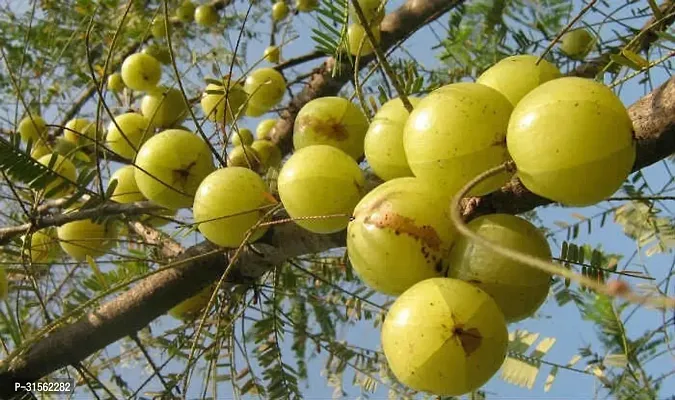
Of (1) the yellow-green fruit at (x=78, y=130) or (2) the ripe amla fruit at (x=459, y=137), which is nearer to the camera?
Answer: (2) the ripe amla fruit at (x=459, y=137)

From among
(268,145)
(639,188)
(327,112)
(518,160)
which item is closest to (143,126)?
(268,145)

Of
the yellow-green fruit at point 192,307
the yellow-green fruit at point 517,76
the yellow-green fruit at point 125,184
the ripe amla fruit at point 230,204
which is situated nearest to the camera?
the yellow-green fruit at point 517,76

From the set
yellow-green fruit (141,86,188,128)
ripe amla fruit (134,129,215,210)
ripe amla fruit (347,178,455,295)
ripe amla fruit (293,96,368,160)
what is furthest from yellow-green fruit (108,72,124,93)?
ripe amla fruit (347,178,455,295)

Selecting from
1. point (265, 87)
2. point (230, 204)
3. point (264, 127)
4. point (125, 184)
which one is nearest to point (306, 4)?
point (264, 127)

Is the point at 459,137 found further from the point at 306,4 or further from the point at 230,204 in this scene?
the point at 306,4

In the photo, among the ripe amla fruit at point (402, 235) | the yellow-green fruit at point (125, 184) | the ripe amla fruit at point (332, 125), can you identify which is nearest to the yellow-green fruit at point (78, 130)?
the yellow-green fruit at point (125, 184)

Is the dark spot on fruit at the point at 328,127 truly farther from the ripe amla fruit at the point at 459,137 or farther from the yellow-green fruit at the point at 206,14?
the yellow-green fruit at the point at 206,14

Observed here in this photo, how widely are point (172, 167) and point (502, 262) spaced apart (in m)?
0.52

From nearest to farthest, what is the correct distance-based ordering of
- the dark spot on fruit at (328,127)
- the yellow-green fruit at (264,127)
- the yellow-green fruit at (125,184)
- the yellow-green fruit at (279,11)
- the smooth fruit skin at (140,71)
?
the dark spot on fruit at (328,127)
the yellow-green fruit at (125,184)
the smooth fruit skin at (140,71)
the yellow-green fruit at (264,127)
the yellow-green fruit at (279,11)

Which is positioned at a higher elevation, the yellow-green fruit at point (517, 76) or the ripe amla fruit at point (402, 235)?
the yellow-green fruit at point (517, 76)

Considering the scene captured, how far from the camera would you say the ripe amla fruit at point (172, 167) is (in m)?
0.86

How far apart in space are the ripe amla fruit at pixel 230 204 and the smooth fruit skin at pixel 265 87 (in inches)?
24.3

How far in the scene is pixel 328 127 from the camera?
2.80 ft

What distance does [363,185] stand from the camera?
69 centimetres
